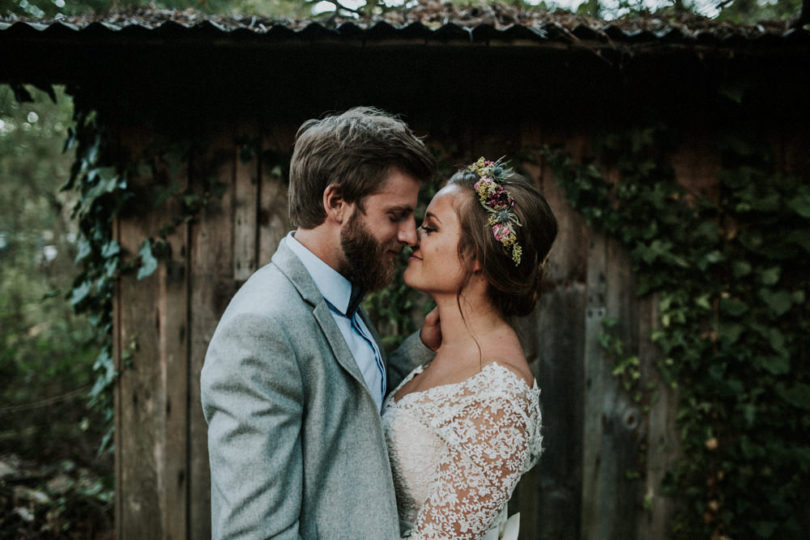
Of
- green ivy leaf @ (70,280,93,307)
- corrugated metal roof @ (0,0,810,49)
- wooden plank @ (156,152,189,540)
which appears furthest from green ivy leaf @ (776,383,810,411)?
green ivy leaf @ (70,280,93,307)

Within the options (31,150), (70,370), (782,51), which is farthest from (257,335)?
(31,150)

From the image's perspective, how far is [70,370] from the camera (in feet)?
18.5

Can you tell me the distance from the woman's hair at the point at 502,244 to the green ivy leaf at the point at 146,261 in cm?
194

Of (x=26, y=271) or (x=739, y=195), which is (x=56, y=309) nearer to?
(x=26, y=271)

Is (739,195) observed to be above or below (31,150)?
below

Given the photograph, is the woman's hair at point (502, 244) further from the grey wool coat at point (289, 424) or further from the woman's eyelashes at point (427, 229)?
the grey wool coat at point (289, 424)

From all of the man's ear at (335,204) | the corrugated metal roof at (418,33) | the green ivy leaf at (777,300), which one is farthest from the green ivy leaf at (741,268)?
the man's ear at (335,204)

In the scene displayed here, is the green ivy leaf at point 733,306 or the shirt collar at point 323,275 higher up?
the shirt collar at point 323,275

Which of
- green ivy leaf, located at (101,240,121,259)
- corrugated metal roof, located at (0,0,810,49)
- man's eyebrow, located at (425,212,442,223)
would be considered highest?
corrugated metal roof, located at (0,0,810,49)

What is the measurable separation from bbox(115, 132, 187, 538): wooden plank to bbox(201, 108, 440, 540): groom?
1.52 metres

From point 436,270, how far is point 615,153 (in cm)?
176

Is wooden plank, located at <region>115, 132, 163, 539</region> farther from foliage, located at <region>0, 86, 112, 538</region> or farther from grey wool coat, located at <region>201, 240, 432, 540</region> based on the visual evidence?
grey wool coat, located at <region>201, 240, 432, 540</region>

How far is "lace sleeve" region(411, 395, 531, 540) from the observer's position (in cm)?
141

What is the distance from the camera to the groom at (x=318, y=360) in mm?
1210
